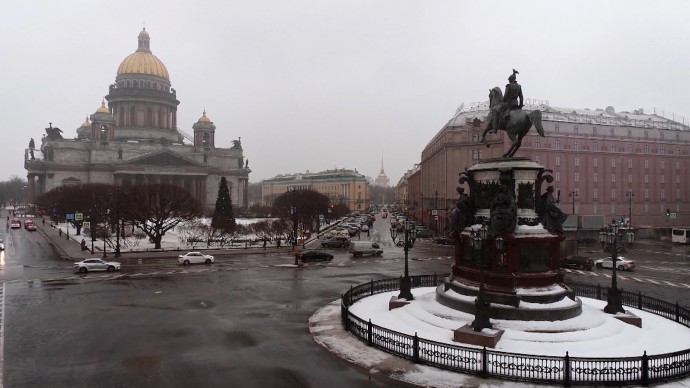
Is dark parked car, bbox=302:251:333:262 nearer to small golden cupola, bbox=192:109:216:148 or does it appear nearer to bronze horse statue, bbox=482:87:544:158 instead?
bronze horse statue, bbox=482:87:544:158

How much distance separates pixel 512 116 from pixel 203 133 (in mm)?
133470

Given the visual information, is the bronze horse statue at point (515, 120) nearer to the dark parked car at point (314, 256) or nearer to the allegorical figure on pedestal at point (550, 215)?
the allegorical figure on pedestal at point (550, 215)

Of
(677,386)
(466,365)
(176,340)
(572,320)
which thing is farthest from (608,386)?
(176,340)

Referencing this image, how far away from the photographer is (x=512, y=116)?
21172 millimetres

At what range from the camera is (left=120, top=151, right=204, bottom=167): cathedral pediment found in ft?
414

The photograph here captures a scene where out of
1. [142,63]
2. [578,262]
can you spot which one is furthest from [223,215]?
[142,63]

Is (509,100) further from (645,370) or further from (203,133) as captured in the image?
(203,133)

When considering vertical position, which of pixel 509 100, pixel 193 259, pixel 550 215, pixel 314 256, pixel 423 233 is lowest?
pixel 314 256

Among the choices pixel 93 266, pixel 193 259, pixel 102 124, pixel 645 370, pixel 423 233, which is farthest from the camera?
pixel 102 124

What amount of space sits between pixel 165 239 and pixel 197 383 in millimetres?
56048

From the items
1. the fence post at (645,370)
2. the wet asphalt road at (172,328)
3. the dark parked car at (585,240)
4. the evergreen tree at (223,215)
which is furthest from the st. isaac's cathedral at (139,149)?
the fence post at (645,370)

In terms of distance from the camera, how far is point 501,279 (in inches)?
778

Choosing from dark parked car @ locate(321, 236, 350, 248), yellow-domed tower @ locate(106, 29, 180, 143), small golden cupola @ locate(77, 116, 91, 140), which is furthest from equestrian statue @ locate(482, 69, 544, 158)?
small golden cupola @ locate(77, 116, 91, 140)

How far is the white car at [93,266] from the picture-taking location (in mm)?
36844
